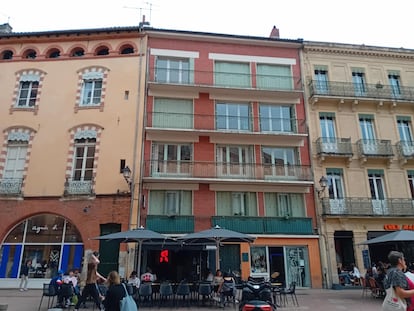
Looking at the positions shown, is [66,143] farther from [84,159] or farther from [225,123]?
[225,123]

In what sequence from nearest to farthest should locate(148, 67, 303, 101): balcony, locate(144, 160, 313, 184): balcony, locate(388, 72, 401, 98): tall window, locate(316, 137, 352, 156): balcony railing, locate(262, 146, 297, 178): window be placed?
locate(144, 160, 313, 184): balcony, locate(262, 146, 297, 178): window, locate(316, 137, 352, 156): balcony railing, locate(148, 67, 303, 101): balcony, locate(388, 72, 401, 98): tall window

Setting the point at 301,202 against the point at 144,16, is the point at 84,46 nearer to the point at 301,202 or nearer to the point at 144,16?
the point at 144,16

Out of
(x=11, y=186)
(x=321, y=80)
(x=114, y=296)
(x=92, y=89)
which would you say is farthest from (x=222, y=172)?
(x=114, y=296)

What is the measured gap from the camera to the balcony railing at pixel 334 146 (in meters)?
17.9

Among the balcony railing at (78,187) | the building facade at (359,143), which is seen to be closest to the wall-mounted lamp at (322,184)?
the building facade at (359,143)

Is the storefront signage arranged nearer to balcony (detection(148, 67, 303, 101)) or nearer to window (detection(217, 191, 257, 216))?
window (detection(217, 191, 257, 216))

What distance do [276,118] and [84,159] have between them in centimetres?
1102

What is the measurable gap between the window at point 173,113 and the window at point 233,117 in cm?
164

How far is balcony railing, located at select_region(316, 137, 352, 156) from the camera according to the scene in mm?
17922

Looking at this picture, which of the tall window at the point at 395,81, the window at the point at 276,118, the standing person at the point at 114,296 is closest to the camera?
the standing person at the point at 114,296

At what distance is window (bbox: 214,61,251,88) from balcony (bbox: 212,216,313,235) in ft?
25.8

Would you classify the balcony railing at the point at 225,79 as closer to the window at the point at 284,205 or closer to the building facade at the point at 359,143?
the building facade at the point at 359,143

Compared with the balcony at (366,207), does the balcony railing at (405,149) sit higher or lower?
higher

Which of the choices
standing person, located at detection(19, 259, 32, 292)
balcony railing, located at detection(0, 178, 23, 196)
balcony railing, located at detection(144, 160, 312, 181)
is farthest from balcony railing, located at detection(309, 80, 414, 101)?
standing person, located at detection(19, 259, 32, 292)
